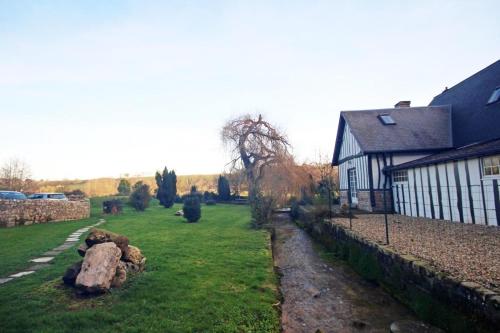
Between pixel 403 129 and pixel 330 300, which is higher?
pixel 403 129

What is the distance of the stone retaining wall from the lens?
2.88 m

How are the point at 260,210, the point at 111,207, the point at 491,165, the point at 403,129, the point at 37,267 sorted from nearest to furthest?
the point at 37,267
the point at 491,165
the point at 260,210
the point at 403,129
the point at 111,207

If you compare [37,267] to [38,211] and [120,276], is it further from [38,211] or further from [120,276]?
[38,211]

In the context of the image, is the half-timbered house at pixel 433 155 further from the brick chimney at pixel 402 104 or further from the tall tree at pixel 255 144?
the tall tree at pixel 255 144

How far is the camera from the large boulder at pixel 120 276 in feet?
14.5

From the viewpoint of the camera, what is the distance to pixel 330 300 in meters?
4.79

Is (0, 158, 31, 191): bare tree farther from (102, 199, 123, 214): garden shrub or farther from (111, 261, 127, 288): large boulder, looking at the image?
(111, 261, 127, 288): large boulder

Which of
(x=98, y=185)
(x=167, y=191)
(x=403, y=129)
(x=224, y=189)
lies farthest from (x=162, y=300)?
(x=98, y=185)

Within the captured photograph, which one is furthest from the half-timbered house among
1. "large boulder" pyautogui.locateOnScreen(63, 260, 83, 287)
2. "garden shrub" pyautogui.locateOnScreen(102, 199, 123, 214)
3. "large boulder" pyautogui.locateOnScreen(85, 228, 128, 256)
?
"garden shrub" pyautogui.locateOnScreen(102, 199, 123, 214)

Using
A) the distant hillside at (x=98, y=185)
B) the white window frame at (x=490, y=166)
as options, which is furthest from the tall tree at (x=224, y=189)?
the white window frame at (x=490, y=166)

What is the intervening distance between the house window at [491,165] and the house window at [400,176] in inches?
138

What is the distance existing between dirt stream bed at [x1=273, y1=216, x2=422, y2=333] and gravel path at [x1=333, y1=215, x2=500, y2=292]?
1.01 metres

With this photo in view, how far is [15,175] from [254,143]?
1050 inches

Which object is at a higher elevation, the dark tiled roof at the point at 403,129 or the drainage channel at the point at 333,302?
the dark tiled roof at the point at 403,129
